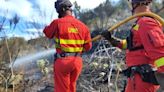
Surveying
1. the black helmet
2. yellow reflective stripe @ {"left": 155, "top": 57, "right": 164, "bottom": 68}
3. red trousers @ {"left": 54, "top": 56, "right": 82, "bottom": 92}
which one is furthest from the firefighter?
the black helmet

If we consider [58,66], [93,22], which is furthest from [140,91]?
[93,22]

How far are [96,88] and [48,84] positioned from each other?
140cm

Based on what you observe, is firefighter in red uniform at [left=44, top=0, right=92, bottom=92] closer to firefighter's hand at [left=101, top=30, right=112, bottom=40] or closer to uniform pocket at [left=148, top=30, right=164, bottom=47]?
firefighter's hand at [left=101, top=30, right=112, bottom=40]

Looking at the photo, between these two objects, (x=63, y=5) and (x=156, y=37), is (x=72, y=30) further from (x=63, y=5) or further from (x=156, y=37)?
(x=156, y=37)

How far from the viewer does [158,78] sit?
12.7 feet

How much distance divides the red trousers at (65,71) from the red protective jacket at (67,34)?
0.15 metres

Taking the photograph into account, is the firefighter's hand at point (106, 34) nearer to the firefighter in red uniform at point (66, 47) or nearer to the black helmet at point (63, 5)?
the firefighter in red uniform at point (66, 47)

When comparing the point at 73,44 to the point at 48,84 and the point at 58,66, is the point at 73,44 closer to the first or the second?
the point at 58,66

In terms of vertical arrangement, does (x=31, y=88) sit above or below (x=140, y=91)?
below

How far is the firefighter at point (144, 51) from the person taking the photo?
3.85 m

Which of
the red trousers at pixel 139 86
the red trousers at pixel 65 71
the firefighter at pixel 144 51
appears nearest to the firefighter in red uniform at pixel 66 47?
the red trousers at pixel 65 71

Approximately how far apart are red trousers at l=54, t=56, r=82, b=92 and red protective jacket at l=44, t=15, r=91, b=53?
0.50 feet

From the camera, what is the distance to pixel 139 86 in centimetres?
428

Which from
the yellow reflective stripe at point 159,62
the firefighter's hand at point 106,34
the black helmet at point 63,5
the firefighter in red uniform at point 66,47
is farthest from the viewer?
the black helmet at point 63,5
